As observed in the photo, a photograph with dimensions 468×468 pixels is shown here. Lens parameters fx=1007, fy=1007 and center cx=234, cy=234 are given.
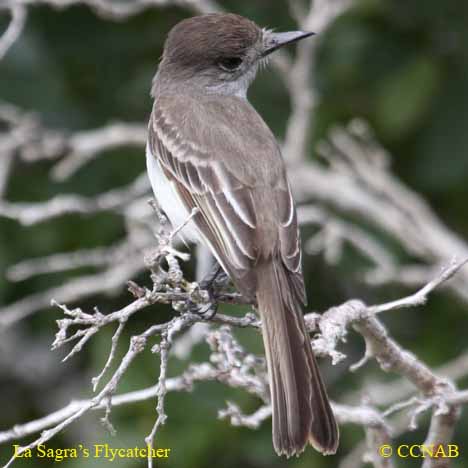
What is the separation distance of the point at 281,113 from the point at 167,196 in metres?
1.94

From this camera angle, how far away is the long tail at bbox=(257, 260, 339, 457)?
3.35m

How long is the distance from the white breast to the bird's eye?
77 centimetres

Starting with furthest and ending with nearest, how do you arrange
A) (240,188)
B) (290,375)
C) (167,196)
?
(167,196)
(240,188)
(290,375)

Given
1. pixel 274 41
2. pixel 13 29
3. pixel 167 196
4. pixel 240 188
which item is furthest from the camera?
pixel 274 41

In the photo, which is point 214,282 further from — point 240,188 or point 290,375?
point 290,375

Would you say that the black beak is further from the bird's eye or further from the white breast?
the white breast

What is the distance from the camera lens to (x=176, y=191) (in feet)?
15.0

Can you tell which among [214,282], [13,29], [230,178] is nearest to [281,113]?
[230,178]

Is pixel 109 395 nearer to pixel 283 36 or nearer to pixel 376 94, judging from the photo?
pixel 283 36

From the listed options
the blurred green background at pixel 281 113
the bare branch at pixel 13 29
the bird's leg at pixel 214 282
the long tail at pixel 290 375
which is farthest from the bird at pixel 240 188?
the blurred green background at pixel 281 113

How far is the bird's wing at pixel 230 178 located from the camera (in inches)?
155

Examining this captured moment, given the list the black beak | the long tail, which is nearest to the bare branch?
the black beak

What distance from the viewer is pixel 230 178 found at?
4.30m

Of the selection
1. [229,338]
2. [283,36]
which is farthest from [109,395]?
[283,36]
